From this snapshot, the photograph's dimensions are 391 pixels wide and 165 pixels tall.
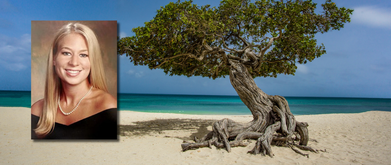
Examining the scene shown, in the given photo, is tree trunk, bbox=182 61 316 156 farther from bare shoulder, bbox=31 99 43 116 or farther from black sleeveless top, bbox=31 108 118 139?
bare shoulder, bbox=31 99 43 116

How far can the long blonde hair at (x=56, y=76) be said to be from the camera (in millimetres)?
7414

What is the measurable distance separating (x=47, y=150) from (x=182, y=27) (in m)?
4.92

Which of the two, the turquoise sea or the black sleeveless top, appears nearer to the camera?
the black sleeveless top

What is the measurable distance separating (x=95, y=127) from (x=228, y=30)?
194 inches

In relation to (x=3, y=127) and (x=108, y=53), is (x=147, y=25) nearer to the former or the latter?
(x=108, y=53)

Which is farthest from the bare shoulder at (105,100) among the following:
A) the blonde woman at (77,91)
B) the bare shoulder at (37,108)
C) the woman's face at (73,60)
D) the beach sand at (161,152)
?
the bare shoulder at (37,108)

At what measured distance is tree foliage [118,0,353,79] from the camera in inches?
280

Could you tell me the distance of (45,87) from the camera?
7.47 meters

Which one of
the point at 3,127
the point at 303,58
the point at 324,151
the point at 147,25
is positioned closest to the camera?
the point at 324,151

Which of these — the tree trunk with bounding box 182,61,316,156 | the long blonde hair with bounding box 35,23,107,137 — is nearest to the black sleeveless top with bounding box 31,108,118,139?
the long blonde hair with bounding box 35,23,107,137

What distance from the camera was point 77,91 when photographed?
7.40 meters

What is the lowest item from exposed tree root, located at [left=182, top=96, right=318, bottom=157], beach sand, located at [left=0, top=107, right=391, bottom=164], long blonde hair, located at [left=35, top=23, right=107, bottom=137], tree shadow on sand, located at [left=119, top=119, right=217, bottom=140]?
beach sand, located at [left=0, top=107, right=391, bottom=164]

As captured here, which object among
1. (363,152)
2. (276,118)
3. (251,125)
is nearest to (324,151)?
(363,152)

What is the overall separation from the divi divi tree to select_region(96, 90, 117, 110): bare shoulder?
1651 millimetres
